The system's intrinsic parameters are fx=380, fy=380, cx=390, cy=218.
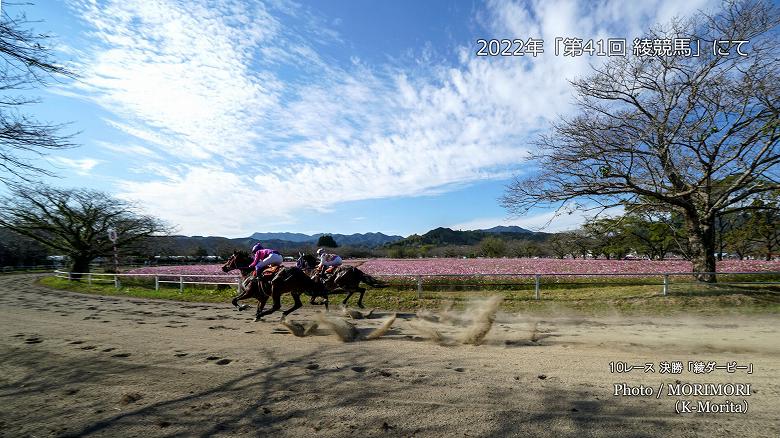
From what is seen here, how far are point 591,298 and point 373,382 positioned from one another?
392 inches

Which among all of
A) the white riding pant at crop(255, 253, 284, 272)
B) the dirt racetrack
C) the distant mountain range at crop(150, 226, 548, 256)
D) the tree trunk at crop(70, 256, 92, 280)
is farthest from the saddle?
the tree trunk at crop(70, 256, 92, 280)

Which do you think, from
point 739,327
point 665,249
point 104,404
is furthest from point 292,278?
point 665,249

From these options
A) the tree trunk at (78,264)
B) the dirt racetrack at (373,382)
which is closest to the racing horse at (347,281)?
the dirt racetrack at (373,382)

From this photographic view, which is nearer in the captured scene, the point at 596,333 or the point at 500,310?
the point at 596,333

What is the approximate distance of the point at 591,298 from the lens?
40.7 ft

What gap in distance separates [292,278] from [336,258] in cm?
413

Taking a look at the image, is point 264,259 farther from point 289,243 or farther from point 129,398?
point 289,243

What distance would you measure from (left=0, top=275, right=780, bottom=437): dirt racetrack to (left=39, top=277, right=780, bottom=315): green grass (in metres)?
2.26

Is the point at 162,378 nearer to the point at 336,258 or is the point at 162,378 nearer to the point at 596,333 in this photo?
the point at 596,333

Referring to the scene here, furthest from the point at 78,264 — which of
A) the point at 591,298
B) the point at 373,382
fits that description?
the point at 591,298

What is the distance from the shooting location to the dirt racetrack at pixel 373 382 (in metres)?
3.96

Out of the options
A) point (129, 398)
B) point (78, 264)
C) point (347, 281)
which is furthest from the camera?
point (78, 264)

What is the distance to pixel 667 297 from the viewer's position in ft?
38.6

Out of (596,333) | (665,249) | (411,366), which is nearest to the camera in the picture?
(411,366)
